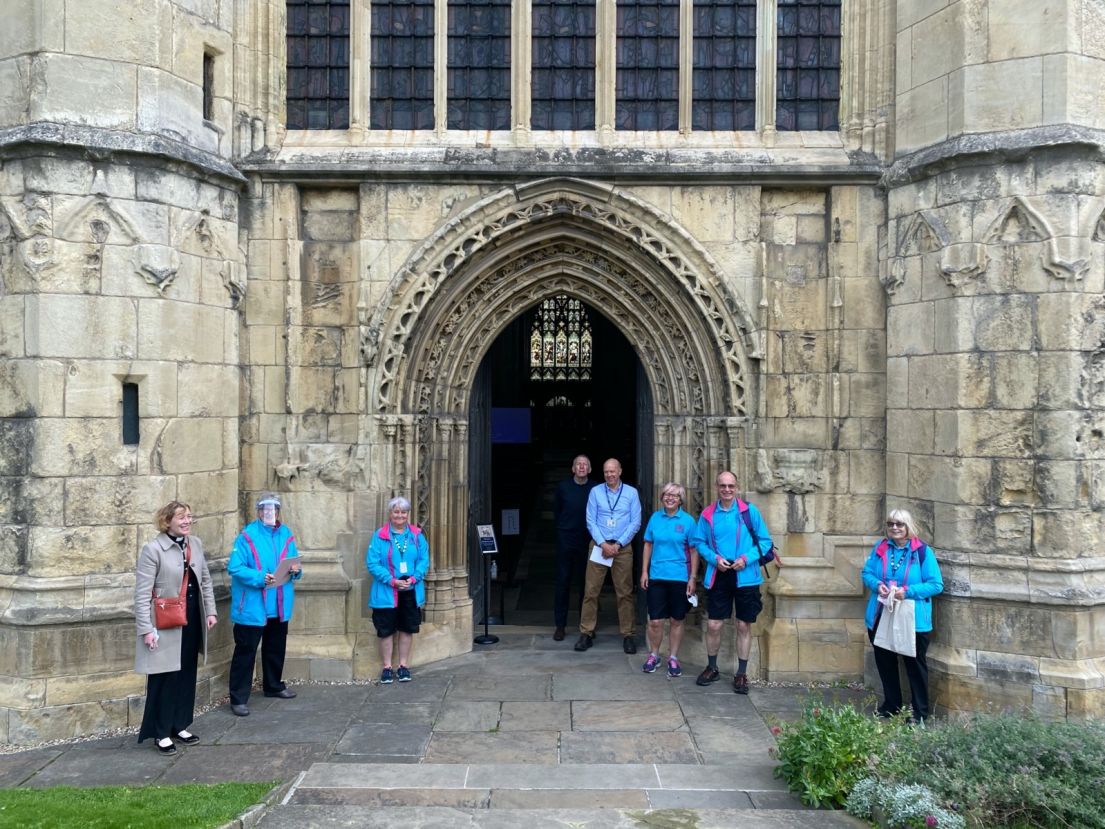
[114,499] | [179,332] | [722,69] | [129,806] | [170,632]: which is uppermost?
[722,69]

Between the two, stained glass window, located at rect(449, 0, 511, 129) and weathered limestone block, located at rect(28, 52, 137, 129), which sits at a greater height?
stained glass window, located at rect(449, 0, 511, 129)

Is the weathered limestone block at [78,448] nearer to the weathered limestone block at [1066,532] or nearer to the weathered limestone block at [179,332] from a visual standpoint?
the weathered limestone block at [179,332]

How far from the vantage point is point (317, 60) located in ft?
27.1

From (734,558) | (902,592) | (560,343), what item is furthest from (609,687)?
(560,343)

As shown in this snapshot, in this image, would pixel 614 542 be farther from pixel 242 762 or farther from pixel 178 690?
pixel 178 690

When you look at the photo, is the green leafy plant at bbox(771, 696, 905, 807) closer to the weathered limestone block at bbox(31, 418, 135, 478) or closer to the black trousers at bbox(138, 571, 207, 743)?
the black trousers at bbox(138, 571, 207, 743)

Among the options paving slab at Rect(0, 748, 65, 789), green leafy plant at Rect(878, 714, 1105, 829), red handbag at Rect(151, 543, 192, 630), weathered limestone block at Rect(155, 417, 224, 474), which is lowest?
paving slab at Rect(0, 748, 65, 789)

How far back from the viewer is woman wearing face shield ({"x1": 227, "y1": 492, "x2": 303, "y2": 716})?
7.01 meters

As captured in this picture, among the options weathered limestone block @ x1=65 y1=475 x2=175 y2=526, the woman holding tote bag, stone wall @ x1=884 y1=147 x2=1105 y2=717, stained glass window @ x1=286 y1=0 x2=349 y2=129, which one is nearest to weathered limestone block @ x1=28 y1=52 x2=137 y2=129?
stained glass window @ x1=286 y1=0 x2=349 y2=129

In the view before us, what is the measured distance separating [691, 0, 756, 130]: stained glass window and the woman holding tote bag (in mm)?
3837

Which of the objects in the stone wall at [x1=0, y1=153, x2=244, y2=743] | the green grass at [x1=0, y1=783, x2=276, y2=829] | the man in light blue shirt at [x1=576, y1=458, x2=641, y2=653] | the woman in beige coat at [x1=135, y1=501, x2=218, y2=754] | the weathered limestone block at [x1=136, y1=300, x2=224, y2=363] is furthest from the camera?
the man in light blue shirt at [x1=576, y1=458, x2=641, y2=653]

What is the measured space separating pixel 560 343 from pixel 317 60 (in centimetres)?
1392

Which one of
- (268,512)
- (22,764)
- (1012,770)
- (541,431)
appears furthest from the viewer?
(541,431)

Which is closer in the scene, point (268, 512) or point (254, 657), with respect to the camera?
point (268, 512)
